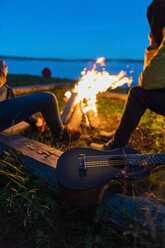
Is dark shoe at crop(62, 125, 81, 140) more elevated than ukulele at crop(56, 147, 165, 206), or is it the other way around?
ukulele at crop(56, 147, 165, 206)

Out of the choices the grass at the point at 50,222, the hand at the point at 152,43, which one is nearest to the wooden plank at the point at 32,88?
the grass at the point at 50,222

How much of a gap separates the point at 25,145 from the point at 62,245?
125 cm

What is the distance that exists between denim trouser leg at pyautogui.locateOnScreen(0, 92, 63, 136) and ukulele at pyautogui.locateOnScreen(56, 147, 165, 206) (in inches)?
39.7

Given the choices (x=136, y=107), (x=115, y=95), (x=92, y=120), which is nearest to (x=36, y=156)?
(x=136, y=107)

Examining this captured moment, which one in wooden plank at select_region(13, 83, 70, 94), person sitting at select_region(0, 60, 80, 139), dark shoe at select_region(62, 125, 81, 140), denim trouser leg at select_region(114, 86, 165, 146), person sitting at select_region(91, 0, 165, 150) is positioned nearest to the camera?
person sitting at select_region(91, 0, 165, 150)

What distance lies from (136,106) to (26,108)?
1.43 meters

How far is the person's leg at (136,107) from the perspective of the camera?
73.8 inches

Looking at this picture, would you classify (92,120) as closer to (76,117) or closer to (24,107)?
(76,117)

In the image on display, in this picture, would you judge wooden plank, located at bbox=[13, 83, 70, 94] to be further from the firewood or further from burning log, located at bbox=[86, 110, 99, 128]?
burning log, located at bbox=[86, 110, 99, 128]

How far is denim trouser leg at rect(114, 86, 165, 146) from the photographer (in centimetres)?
187

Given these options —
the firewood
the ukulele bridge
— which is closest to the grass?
the ukulele bridge

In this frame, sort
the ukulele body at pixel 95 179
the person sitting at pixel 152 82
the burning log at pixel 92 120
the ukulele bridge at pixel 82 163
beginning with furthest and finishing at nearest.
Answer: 1. the burning log at pixel 92 120
2. the person sitting at pixel 152 82
3. the ukulele bridge at pixel 82 163
4. the ukulele body at pixel 95 179

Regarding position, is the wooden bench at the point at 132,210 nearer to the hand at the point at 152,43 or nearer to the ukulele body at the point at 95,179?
the ukulele body at the point at 95,179

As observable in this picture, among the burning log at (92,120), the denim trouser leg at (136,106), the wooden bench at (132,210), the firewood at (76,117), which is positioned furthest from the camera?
the burning log at (92,120)
